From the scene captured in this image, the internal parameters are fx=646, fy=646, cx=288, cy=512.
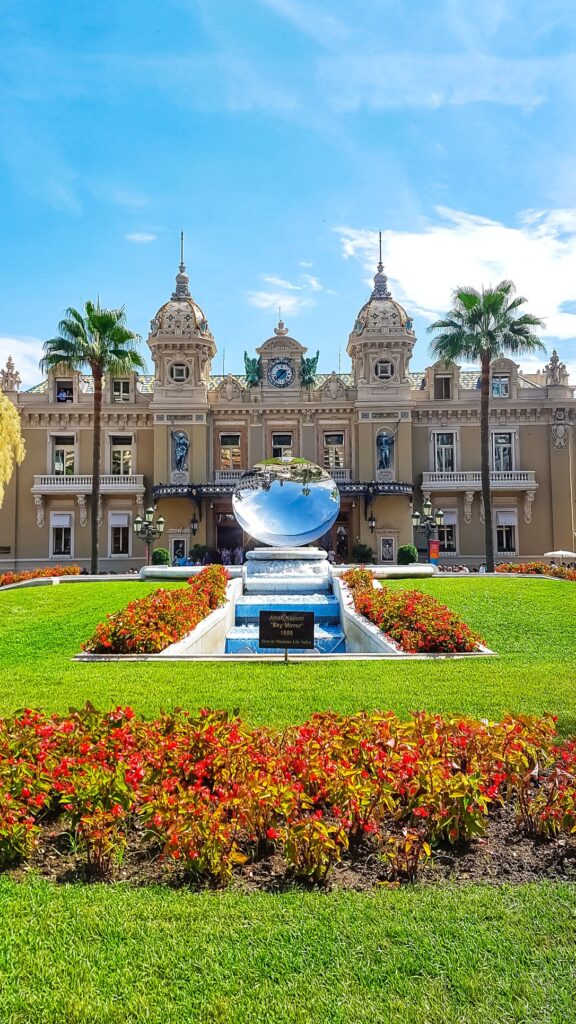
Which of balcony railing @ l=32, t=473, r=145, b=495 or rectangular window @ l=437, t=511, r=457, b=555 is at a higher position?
balcony railing @ l=32, t=473, r=145, b=495

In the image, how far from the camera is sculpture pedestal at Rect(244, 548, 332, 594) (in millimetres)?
18781

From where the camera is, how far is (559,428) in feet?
120

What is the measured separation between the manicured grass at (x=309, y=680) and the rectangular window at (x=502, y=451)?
24102mm

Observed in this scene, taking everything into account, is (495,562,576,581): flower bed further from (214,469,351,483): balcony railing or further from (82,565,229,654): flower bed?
(214,469,351,483): balcony railing

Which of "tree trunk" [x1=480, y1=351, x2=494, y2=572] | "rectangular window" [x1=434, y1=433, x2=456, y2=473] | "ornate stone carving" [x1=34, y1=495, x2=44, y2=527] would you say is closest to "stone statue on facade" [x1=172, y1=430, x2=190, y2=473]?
"ornate stone carving" [x1=34, y1=495, x2=44, y2=527]

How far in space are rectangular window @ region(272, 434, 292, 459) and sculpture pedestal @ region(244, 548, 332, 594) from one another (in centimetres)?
1672

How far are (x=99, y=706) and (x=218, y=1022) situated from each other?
15.9 feet

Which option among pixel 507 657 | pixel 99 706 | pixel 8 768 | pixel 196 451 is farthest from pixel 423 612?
pixel 196 451

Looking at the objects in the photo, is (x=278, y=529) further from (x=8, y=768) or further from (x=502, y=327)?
(x=8, y=768)

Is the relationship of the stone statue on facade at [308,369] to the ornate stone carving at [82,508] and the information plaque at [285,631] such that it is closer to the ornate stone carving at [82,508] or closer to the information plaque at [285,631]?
the ornate stone carving at [82,508]

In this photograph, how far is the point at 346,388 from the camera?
37.3 meters

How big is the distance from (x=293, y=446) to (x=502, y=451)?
12.0 metres

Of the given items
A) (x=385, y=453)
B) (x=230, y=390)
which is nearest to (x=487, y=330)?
(x=385, y=453)

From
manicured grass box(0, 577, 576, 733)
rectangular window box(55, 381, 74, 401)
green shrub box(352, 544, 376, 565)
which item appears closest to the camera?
manicured grass box(0, 577, 576, 733)
